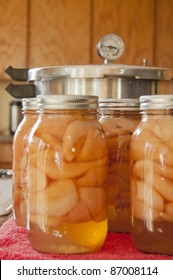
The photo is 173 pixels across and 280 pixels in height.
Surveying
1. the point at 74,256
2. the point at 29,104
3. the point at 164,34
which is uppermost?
the point at 164,34

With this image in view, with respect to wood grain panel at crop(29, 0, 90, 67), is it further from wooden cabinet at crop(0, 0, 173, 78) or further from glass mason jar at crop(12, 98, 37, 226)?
glass mason jar at crop(12, 98, 37, 226)

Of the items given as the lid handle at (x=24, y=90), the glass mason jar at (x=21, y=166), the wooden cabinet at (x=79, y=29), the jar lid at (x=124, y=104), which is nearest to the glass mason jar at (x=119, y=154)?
the jar lid at (x=124, y=104)

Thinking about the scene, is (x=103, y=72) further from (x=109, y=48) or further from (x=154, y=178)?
(x=154, y=178)

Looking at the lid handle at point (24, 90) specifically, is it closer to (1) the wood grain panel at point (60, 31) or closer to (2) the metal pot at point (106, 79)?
(2) the metal pot at point (106, 79)

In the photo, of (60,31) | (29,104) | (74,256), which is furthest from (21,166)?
(60,31)
